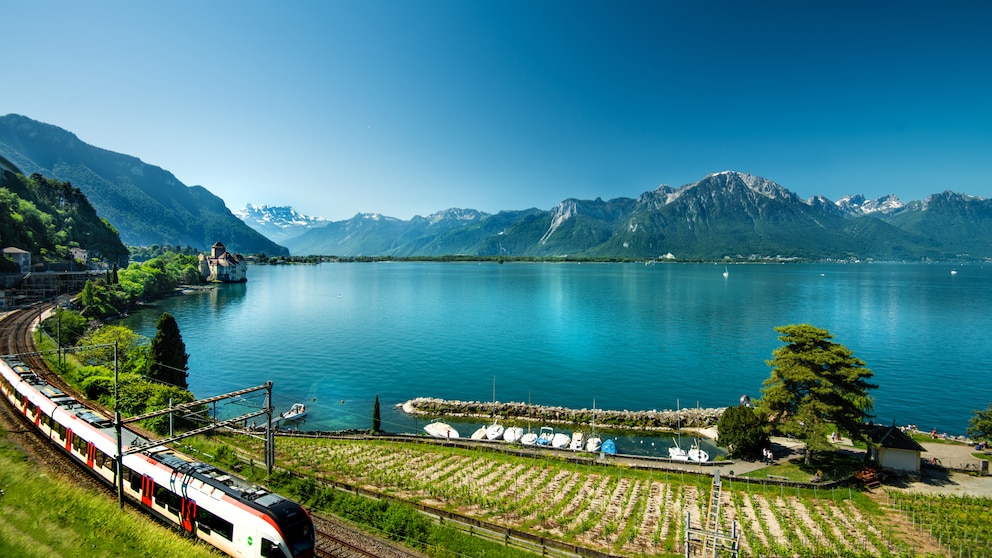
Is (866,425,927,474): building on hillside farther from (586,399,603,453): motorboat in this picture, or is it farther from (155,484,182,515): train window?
(155,484,182,515): train window

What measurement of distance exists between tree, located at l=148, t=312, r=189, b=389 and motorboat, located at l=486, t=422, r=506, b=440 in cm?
3279

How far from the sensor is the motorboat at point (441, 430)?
41.8m

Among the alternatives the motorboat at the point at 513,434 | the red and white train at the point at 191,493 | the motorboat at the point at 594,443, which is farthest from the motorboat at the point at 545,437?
the red and white train at the point at 191,493

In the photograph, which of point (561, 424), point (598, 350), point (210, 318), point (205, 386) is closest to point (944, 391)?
point (598, 350)

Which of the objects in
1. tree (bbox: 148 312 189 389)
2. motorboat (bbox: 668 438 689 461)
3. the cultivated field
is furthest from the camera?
tree (bbox: 148 312 189 389)

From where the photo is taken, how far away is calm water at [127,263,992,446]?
53875 mm

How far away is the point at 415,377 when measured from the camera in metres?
61.2

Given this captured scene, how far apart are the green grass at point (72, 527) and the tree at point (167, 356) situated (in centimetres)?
2638

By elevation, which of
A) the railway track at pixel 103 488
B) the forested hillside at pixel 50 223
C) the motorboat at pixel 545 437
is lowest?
the motorboat at pixel 545 437

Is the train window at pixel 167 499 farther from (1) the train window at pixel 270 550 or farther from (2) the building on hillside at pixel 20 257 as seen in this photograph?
(2) the building on hillside at pixel 20 257

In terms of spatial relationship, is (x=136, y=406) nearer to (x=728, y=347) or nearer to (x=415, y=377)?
(x=415, y=377)

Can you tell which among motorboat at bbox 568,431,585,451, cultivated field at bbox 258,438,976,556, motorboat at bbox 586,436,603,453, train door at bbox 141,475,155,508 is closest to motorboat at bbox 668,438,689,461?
cultivated field at bbox 258,438,976,556

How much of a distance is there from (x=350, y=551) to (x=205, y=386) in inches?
1853

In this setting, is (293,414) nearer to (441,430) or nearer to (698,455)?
(441,430)
